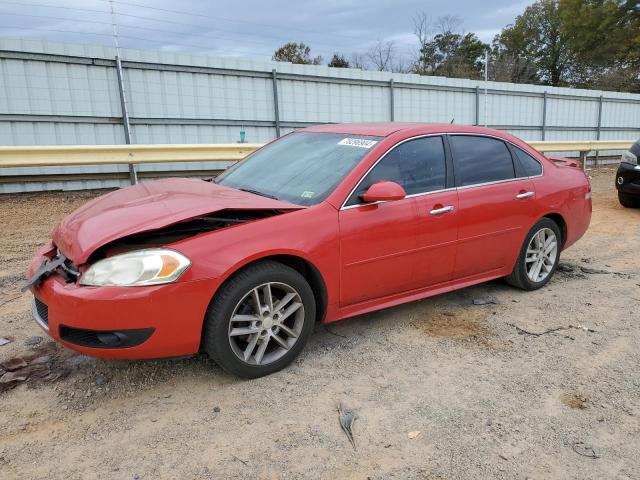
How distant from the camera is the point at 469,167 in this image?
424 cm

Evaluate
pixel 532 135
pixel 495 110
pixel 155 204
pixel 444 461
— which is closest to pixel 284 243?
pixel 155 204

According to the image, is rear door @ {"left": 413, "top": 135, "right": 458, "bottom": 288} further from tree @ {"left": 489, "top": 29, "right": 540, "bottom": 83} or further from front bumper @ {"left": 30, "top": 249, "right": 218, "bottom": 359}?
tree @ {"left": 489, "top": 29, "right": 540, "bottom": 83}

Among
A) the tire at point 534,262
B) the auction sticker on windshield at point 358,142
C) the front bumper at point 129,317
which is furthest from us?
the tire at point 534,262

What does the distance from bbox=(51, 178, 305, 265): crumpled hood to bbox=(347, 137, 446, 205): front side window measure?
28.5 inches

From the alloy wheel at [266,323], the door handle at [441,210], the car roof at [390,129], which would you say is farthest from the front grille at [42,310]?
the door handle at [441,210]

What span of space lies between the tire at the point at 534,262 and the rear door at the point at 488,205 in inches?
5.0

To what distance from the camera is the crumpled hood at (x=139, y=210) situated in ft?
9.58

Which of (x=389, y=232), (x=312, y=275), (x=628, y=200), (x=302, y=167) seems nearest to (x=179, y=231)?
(x=312, y=275)

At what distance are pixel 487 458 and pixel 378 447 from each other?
0.53 metres

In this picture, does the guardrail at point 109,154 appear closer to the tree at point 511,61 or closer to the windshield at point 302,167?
the windshield at point 302,167

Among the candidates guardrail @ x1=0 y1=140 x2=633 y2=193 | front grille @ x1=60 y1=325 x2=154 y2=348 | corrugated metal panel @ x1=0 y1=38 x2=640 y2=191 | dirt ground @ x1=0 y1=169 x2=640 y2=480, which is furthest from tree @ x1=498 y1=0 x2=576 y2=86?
Result: front grille @ x1=60 y1=325 x2=154 y2=348

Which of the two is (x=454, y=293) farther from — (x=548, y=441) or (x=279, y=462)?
(x=279, y=462)

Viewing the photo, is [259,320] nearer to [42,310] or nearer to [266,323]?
[266,323]

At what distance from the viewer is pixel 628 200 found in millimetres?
9102
